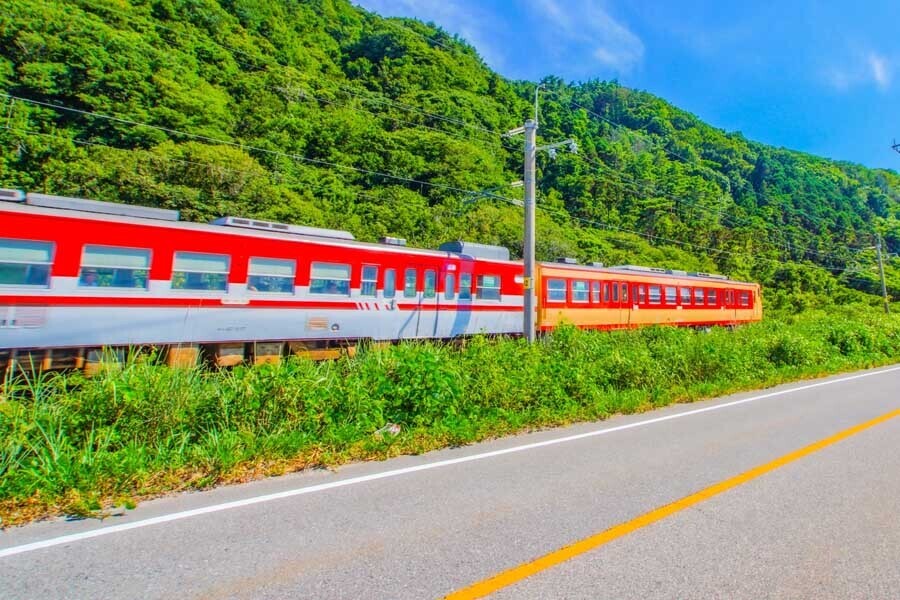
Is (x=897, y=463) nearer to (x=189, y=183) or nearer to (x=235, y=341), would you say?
(x=235, y=341)

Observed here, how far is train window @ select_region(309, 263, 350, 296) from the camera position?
11852mm

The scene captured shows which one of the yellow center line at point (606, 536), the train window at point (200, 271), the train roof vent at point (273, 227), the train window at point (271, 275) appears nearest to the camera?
the yellow center line at point (606, 536)

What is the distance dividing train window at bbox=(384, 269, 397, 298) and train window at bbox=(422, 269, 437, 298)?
3.41ft

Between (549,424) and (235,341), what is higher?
(235,341)

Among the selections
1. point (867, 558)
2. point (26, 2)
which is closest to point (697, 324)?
point (867, 558)

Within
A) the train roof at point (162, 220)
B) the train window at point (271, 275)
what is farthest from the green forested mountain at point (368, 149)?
the train window at point (271, 275)

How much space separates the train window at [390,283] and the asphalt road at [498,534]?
769 cm

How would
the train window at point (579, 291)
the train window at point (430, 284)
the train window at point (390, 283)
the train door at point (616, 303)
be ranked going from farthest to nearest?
the train door at point (616, 303) < the train window at point (579, 291) < the train window at point (430, 284) < the train window at point (390, 283)

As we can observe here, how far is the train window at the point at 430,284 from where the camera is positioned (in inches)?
554

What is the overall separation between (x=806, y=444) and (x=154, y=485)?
7.33 m

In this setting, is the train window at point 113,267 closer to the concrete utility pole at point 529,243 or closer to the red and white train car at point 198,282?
the red and white train car at point 198,282

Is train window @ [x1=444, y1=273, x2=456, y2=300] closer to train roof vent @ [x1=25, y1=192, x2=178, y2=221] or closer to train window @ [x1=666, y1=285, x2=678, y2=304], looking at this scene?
train roof vent @ [x1=25, y1=192, x2=178, y2=221]

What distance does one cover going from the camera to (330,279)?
39.8ft

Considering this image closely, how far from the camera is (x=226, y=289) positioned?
10547mm
